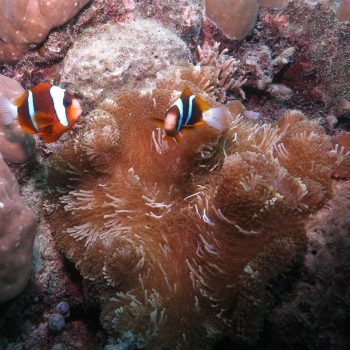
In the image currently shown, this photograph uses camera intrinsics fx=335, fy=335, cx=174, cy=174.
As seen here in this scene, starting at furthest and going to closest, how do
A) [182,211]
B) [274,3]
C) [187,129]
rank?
[274,3] < [182,211] < [187,129]

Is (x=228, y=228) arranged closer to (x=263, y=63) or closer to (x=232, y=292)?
(x=232, y=292)

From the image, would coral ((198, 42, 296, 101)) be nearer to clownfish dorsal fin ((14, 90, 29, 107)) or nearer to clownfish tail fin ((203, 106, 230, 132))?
clownfish tail fin ((203, 106, 230, 132))

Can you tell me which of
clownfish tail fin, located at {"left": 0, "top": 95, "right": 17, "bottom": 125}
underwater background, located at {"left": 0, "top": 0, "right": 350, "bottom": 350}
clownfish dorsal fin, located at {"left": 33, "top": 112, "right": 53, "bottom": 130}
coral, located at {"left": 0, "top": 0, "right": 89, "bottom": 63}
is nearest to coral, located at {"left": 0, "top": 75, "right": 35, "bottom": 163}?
underwater background, located at {"left": 0, "top": 0, "right": 350, "bottom": 350}

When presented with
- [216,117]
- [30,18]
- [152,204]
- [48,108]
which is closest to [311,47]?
[216,117]

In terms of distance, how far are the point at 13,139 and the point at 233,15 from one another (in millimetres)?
3612

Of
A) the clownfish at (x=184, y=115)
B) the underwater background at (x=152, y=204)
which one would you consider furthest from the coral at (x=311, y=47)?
the clownfish at (x=184, y=115)

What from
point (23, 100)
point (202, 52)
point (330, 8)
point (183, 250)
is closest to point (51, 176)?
point (23, 100)

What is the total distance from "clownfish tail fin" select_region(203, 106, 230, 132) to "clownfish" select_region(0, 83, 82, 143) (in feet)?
3.28

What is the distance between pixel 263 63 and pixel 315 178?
303 centimetres

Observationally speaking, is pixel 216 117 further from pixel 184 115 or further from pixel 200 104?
pixel 184 115

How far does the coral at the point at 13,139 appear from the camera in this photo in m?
3.17

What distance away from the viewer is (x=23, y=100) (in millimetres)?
2588

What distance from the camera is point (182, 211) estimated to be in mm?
2986

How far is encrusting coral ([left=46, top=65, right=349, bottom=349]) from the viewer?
239 centimetres
